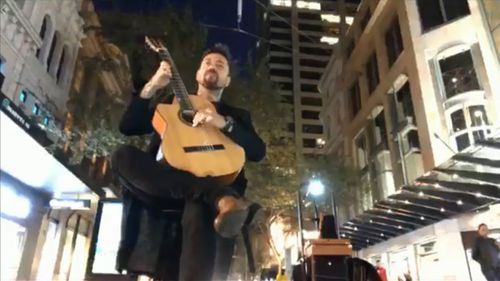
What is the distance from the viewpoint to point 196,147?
1.50 meters

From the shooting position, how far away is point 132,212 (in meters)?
1.44

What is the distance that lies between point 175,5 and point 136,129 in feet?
21.9

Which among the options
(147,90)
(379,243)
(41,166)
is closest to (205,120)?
(147,90)

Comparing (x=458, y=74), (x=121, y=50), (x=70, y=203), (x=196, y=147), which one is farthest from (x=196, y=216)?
(x=458, y=74)

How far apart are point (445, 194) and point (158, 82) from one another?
9.02 metres

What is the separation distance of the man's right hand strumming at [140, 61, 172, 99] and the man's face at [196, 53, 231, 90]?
0.23 metres

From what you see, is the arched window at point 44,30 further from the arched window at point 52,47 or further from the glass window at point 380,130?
the glass window at point 380,130

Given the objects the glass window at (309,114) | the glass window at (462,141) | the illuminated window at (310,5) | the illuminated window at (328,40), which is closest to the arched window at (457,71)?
the glass window at (462,141)

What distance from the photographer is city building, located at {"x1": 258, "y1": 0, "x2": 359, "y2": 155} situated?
136ft

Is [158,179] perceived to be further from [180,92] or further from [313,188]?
[313,188]

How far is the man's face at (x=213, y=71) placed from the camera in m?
1.78

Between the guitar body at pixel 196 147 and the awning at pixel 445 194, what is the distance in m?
5.93

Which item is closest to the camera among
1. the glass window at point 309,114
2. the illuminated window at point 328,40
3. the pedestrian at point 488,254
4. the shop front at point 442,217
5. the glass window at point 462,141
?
the pedestrian at point 488,254

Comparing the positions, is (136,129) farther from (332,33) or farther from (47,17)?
(332,33)
